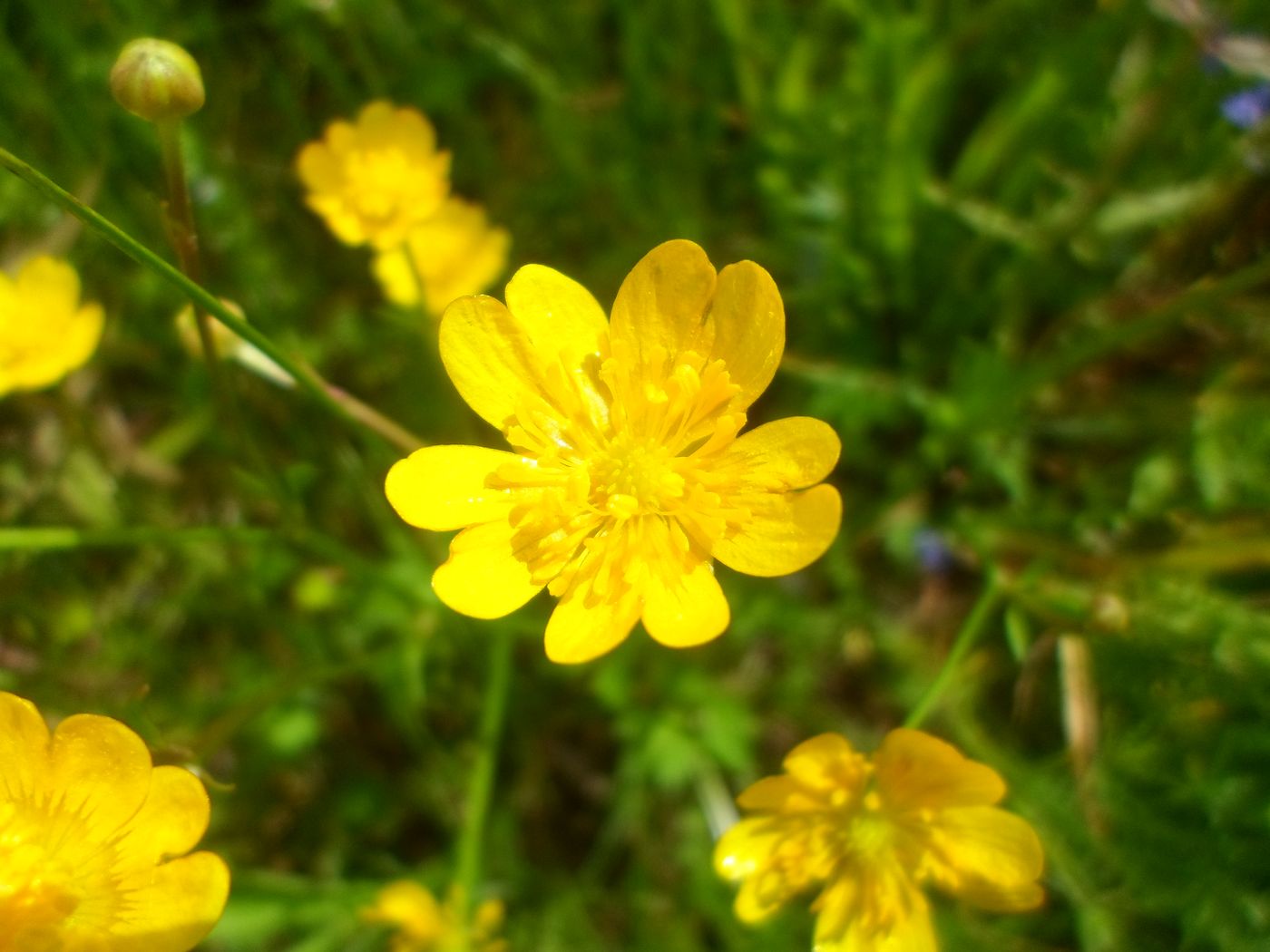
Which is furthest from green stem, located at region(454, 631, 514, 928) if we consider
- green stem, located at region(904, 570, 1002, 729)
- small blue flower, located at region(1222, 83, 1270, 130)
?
small blue flower, located at region(1222, 83, 1270, 130)

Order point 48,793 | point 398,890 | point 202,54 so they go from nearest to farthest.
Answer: point 48,793 → point 398,890 → point 202,54

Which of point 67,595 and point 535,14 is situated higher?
point 535,14

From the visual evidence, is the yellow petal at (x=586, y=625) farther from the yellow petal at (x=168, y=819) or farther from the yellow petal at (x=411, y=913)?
the yellow petal at (x=411, y=913)

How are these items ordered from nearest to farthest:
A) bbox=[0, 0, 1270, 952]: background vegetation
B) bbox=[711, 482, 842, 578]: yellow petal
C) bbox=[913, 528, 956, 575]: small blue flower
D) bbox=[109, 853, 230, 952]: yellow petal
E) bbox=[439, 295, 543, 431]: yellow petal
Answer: bbox=[109, 853, 230, 952]: yellow petal
bbox=[711, 482, 842, 578]: yellow petal
bbox=[439, 295, 543, 431]: yellow petal
bbox=[0, 0, 1270, 952]: background vegetation
bbox=[913, 528, 956, 575]: small blue flower

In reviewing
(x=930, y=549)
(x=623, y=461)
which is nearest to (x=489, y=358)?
(x=623, y=461)

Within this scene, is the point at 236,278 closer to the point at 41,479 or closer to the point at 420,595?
the point at 41,479

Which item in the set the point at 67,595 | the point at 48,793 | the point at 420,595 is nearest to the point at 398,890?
the point at 420,595

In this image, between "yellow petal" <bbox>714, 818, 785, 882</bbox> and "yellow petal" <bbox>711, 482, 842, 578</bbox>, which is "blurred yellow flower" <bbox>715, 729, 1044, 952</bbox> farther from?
"yellow petal" <bbox>711, 482, 842, 578</bbox>
